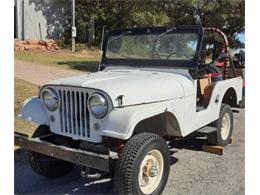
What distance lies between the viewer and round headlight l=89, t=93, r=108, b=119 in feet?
12.4

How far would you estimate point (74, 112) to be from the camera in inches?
157

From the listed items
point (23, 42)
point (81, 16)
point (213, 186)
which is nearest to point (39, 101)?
point (213, 186)

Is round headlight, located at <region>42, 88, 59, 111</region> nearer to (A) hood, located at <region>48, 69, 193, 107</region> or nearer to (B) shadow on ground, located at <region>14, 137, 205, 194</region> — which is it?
(A) hood, located at <region>48, 69, 193, 107</region>

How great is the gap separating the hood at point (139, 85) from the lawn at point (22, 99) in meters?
2.08

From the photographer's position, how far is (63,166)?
4.63m

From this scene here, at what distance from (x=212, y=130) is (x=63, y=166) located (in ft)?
6.41

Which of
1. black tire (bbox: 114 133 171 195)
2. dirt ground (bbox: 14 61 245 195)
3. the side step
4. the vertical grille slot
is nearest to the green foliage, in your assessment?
dirt ground (bbox: 14 61 245 195)

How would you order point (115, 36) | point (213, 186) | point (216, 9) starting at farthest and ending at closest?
1. point (216, 9)
2. point (115, 36)
3. point (213, 186)

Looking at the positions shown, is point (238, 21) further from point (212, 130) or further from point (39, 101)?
point (39, 101)

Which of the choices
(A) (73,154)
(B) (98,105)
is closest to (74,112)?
(B) (98,105)

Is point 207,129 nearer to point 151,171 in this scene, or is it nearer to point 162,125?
point 162,125

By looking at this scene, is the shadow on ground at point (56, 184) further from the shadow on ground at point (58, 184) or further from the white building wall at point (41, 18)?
the white building wall at point (41, 18)

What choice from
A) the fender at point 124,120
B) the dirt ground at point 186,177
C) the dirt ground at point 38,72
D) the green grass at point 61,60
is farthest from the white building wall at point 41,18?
the fender at point 124,120

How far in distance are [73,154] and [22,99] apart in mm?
4617
